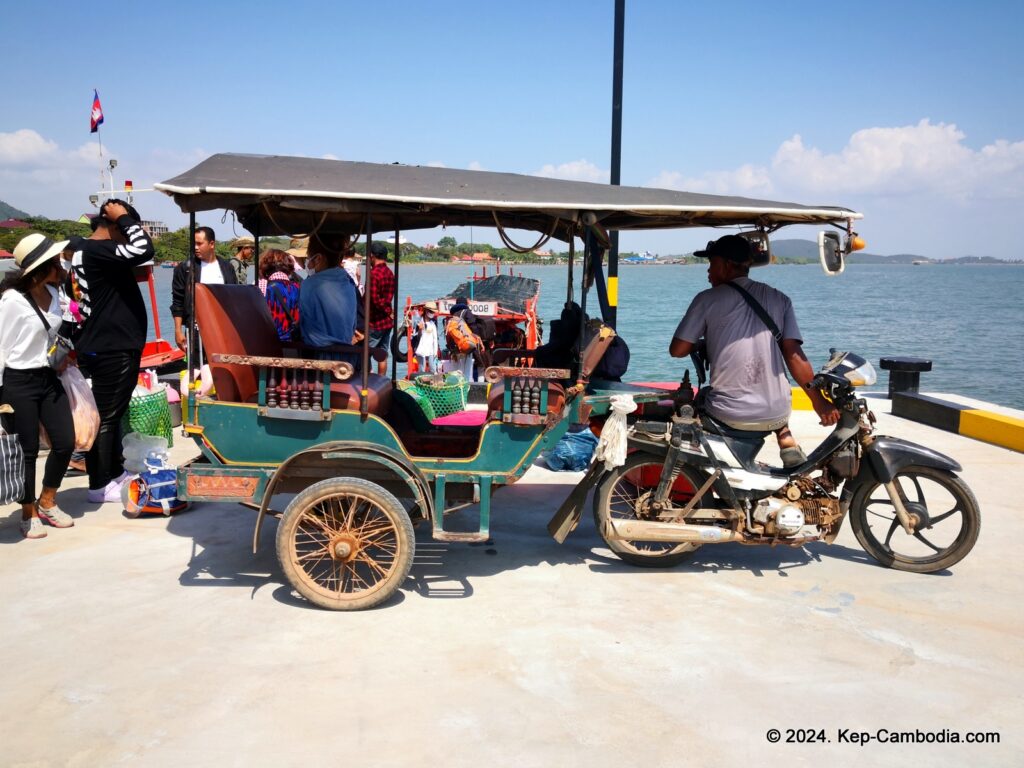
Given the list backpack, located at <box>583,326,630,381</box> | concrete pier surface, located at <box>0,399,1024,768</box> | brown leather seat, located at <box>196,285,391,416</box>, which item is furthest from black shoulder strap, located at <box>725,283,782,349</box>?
brown leather seat, located at <box>196,285,391,416</box>

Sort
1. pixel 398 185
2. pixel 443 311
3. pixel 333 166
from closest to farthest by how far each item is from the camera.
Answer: pixel 398 185, pixel 333 166, pixel 443 311

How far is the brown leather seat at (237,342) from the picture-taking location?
4387 millimetres

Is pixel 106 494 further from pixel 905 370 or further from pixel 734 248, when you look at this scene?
pixel 905 370

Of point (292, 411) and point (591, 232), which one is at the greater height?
point (591, 232)

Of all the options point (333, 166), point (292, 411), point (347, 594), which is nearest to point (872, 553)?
point (347, 594)

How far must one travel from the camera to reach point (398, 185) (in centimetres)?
426

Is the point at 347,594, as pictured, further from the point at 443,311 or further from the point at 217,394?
the point at 443,311

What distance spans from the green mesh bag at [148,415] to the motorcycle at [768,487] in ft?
12.7

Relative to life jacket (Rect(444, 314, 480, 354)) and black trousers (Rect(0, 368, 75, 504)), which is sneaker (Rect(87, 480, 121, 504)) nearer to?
black trousers (Rect(0, 368, 75, 504))

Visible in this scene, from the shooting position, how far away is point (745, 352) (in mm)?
4691

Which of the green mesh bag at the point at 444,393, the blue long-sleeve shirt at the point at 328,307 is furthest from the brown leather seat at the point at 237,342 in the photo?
the green mesh bag at the point at 444,393

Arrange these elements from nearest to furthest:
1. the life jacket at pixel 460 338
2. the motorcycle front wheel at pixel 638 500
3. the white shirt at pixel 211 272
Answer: the motorcycle front wheel at pixel 638 500, the white shirt at pixel 211 272, the life jacket at pixel 460 338

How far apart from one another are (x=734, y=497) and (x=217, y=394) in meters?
2.85

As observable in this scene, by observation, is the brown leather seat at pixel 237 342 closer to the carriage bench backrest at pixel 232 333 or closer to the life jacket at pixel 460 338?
the carriage bench backrest at pixel 232 333
